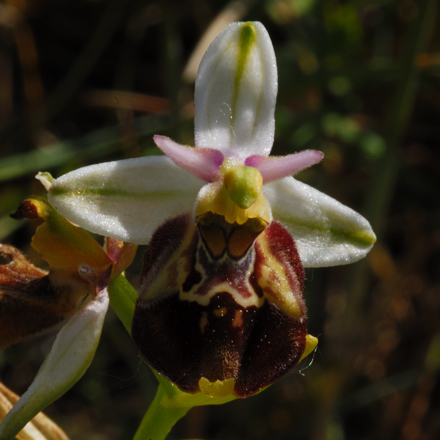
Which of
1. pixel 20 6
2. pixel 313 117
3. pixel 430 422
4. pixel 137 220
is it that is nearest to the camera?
pixel 137 220

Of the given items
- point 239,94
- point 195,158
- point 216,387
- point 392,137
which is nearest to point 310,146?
point 392,137

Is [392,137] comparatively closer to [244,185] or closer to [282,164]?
[282,164]

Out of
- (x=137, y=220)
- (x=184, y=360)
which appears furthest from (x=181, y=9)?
(x=184, y=360)

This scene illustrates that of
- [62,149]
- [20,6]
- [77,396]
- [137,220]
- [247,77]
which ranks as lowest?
[77,396]

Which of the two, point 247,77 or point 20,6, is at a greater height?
point 247,77

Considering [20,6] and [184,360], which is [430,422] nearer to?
[184,360]

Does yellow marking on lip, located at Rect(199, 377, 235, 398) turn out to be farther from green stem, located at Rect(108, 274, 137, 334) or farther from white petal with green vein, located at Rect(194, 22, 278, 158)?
white petal with green vein, located at Rect(194, 22, 278, 158)
